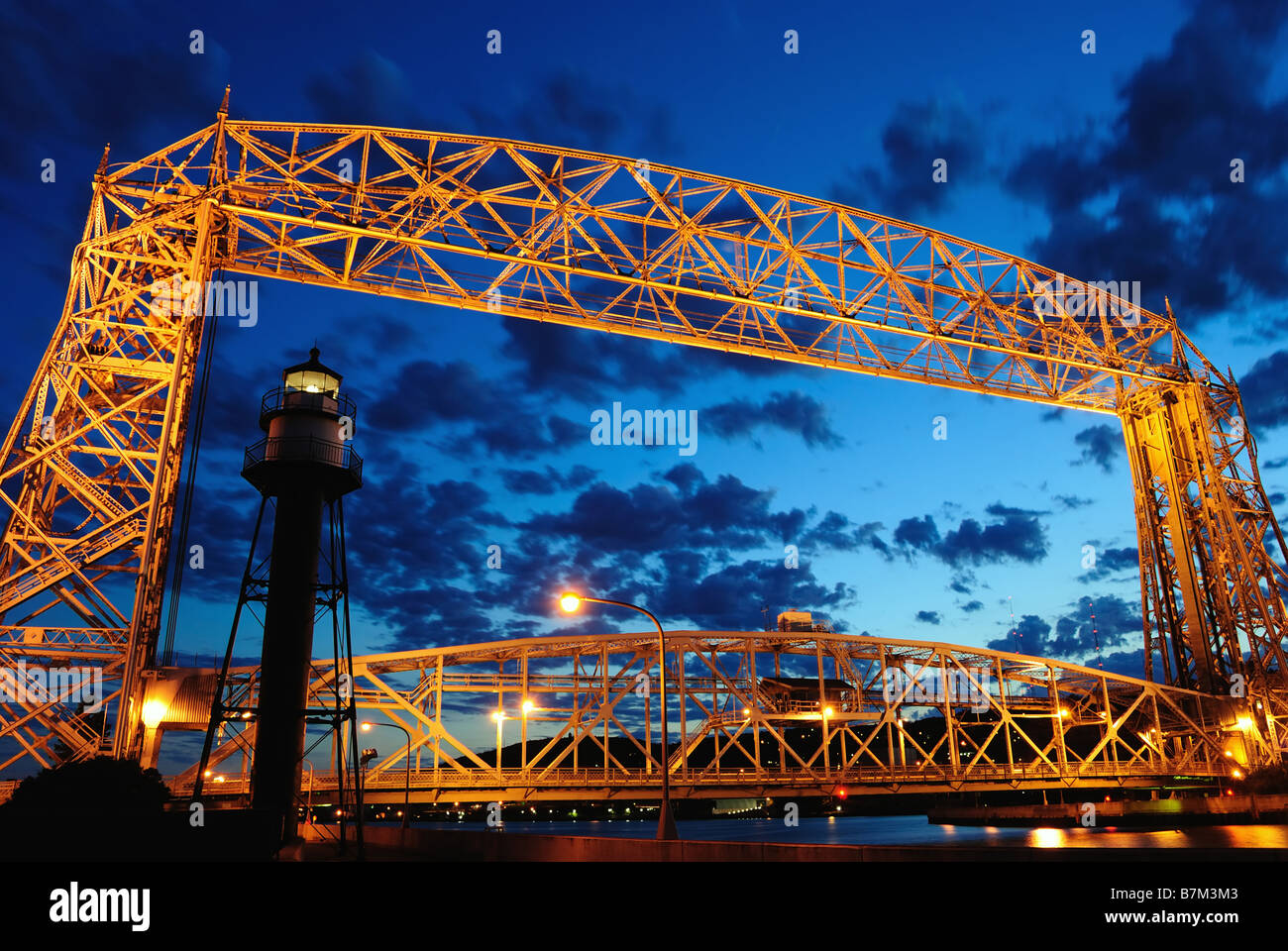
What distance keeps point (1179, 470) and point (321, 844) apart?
5172 cm

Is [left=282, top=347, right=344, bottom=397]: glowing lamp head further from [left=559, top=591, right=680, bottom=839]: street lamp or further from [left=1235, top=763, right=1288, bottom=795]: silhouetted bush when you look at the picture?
Result: [left=1235, top=763, right=1288, bottom=795]: silhouetted bush

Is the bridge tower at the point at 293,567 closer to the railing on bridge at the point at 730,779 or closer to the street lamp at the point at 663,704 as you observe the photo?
the street lamp at the point at 663,704

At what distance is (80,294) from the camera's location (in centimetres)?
3284

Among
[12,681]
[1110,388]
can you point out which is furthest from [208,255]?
[1110,388]

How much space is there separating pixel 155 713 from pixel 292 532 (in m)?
10.7

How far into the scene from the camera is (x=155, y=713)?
111 ft

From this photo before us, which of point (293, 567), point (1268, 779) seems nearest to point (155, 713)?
point (293, 567)

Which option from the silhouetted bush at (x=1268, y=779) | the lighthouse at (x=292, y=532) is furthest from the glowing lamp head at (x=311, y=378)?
the silhouetted bush at (x=1268, y=779)

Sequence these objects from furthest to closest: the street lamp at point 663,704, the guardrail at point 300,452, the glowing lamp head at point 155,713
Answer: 1. the glowing lamp head at point 155,713
2. the guardrail at point 300,452
3. the street lamp at point 663,704

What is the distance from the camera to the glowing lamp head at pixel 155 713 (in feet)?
109

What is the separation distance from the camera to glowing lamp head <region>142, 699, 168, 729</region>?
109 feet

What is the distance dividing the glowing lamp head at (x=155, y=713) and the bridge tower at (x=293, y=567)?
5.19m

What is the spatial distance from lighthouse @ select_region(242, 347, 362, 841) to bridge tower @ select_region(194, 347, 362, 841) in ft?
0.10
